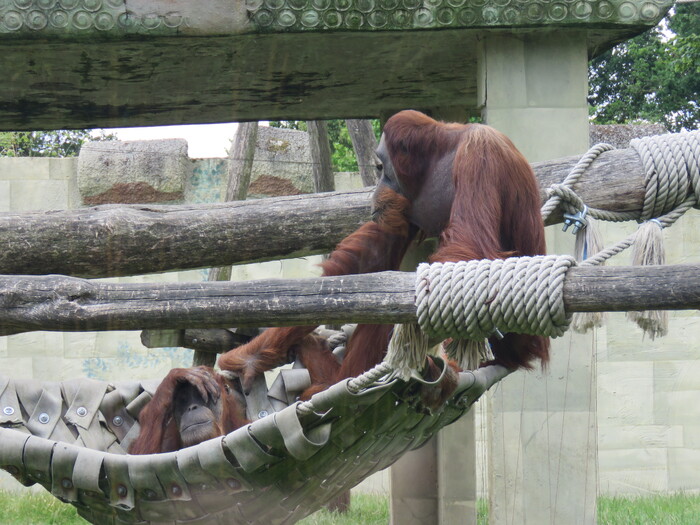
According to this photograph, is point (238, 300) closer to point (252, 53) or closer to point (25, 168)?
point (252, 53)

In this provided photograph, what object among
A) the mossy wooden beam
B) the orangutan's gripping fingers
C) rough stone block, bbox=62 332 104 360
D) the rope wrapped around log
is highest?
the mossy wooden beam

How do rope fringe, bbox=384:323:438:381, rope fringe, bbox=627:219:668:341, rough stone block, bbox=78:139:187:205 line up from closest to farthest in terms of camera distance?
1. rope fringe, bbox=384:323:438:381
2. rope fringe, bbox=627:219:668:341
3. rough stone block, bbox=78:139:187:205

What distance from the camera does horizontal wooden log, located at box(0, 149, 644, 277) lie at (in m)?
3.18

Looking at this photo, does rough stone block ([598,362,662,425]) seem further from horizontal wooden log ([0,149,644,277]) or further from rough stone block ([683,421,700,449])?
horizontal wooden log ([0,149,644,277])

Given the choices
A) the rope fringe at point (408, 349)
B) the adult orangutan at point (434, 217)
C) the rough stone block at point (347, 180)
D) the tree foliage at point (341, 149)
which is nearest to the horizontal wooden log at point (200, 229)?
the adult orangutan at point (434, 217)

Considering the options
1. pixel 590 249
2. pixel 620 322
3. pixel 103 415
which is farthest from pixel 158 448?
pixel 620 322

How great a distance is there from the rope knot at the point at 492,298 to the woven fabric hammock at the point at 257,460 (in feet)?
1.24

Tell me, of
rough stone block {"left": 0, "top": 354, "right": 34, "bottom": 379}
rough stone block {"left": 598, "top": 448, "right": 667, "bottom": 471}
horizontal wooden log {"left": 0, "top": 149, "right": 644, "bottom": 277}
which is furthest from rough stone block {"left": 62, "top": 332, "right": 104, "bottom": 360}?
rough stone block {"left": 598, "top": 448, "right": 667, "bottom": 471}

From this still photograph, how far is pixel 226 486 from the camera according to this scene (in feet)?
8.58

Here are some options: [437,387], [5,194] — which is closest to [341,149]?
[5,194]

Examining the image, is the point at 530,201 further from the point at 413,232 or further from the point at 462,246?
the point at 413,232

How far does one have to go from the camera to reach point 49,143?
9906 mm

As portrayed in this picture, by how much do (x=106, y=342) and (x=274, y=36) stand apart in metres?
3.29

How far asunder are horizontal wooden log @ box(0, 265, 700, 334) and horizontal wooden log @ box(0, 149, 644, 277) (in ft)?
4.17
